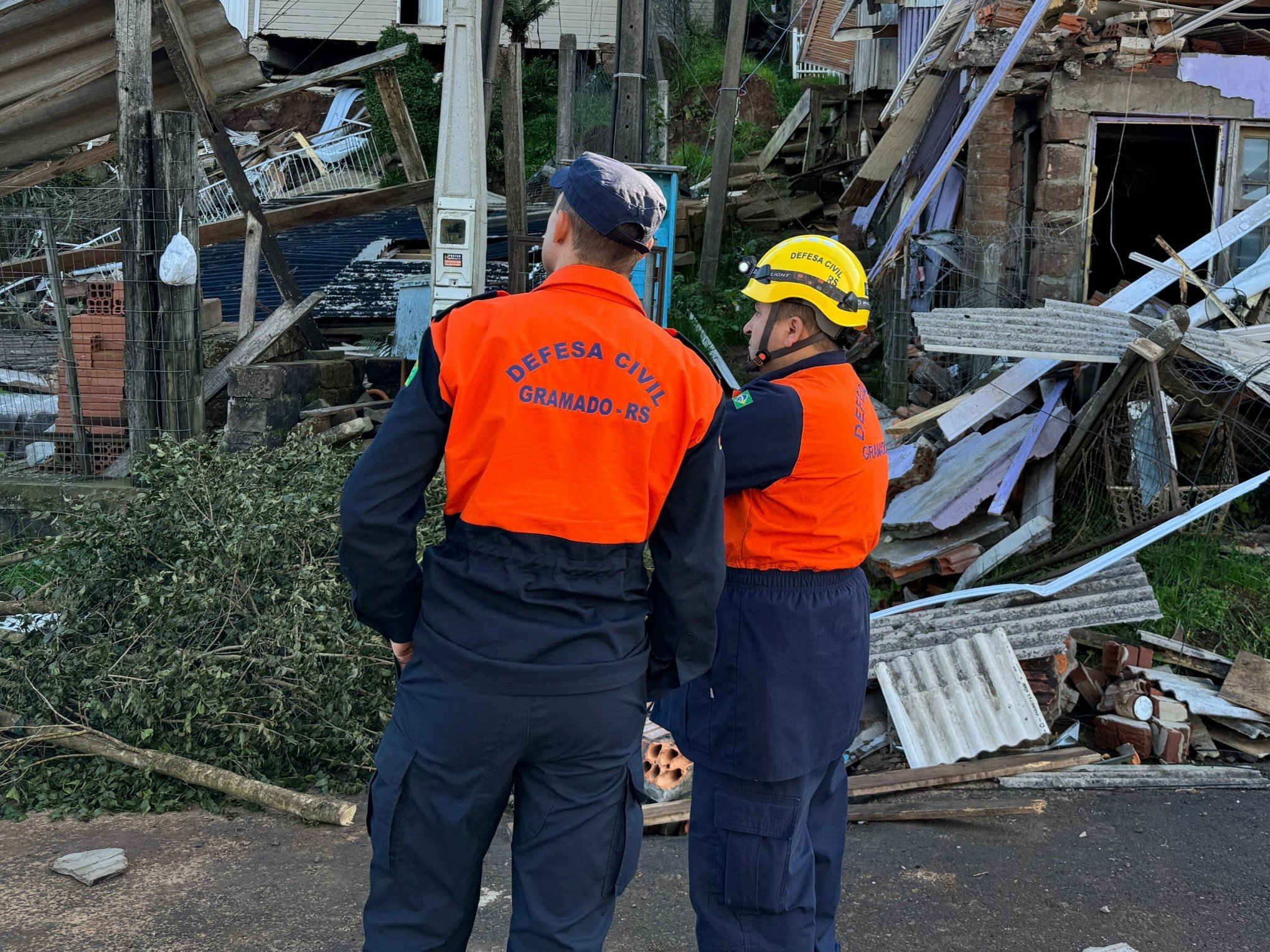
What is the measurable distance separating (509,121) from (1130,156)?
22.3 ft

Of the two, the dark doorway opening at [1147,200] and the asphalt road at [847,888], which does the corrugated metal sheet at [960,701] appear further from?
the dark doorway opening at [1147,200]

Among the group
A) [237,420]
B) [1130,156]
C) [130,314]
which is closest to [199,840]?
[130,314]

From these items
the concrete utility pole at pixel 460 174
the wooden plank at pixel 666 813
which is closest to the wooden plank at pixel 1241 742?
the wooden plank at pixel 666 813

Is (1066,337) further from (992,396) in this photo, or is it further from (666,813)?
(666,813)

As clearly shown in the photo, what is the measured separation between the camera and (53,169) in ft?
23.8

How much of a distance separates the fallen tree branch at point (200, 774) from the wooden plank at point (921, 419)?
13.7ft

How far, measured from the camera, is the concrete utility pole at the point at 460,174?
6797 millimetres

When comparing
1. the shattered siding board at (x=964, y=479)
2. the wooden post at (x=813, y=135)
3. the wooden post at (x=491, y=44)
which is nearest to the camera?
the shattered siding board at (x=964, y=479)

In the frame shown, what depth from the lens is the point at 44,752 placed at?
4.12m

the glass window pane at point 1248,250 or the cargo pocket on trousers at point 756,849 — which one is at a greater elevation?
the glass window pane at point 1248,250

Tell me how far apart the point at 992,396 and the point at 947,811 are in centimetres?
345

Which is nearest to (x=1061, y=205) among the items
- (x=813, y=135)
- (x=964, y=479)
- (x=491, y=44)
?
(x=964, y=479)

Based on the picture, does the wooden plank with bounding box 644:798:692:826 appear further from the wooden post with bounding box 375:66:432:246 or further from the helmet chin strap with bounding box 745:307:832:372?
the wooden post with bounding box 375:66:432:246

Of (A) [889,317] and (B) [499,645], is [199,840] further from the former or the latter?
(A) [889,317]
